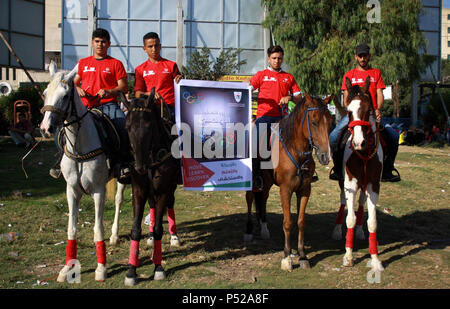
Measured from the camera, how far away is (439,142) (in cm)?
2650

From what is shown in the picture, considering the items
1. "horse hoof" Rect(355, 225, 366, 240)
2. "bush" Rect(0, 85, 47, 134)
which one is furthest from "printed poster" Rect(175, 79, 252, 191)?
"bush" Rect(0, 85, 47, 134)

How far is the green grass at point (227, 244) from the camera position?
5605 millimetres

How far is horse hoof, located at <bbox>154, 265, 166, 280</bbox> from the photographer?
18.3ft

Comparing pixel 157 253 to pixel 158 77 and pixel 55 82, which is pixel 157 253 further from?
pixel 158 77

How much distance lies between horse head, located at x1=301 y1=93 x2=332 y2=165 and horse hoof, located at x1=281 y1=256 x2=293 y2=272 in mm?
1605

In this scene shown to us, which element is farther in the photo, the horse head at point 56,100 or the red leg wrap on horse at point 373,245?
the red leg wrap on horse at point 373,245

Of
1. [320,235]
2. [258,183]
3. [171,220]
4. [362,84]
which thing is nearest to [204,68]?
[320,235]

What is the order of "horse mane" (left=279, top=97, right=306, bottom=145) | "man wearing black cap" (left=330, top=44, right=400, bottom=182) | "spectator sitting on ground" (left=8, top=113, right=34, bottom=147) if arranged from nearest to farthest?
"horse mane" (left=279, top=97, right=306, bottom=145) → "man wearing black cap" (left=330, top=44, right=400, bottom=182) → "spectator sitting on ground" (left=8, top=113, right=34, bottom=147)

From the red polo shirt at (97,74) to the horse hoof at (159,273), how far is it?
2768mm

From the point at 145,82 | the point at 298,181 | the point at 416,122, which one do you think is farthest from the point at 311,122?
the point at 416,122

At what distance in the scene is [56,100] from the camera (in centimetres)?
487

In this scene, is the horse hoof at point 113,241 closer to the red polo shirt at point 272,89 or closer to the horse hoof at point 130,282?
the horse hoof at point 130,282

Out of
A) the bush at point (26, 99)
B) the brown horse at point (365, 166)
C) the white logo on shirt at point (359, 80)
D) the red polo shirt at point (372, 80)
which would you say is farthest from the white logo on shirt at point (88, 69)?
the bush at point (26, 99)

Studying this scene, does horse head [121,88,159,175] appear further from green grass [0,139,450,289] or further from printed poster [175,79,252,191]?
green grass [0,139,450,289]
